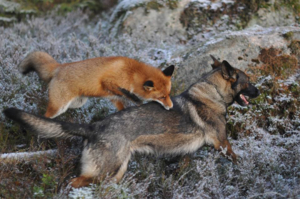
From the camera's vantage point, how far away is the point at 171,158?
468cm

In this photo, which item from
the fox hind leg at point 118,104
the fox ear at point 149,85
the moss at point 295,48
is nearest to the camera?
the fox ear at point 149,85

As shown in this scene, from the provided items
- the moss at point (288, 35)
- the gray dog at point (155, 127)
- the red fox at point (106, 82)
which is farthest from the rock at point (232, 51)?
the gray dog at point (155, 127)

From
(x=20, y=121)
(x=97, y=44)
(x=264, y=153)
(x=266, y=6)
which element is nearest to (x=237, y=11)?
(x=266, y=6)

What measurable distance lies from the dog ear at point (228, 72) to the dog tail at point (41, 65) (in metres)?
3.14

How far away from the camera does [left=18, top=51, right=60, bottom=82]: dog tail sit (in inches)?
207

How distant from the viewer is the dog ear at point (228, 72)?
4281 mm

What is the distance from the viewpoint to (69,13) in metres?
10.8

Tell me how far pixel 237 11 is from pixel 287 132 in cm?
483

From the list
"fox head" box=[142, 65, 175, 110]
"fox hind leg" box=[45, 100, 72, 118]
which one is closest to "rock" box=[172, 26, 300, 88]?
"fox head" box=[142, 65, 175, 110]

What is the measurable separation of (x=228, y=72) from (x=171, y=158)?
5.59ft

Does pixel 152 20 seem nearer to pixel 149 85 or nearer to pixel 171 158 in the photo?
pixel 149 85

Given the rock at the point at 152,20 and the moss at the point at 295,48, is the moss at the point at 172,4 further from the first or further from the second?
the moss at the point at 295,48

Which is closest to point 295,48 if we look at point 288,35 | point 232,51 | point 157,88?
point 288,35

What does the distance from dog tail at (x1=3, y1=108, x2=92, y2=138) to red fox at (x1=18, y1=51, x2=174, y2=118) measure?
1345 millimetres
